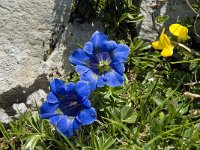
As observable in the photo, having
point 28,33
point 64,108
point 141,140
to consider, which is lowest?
point 141,140

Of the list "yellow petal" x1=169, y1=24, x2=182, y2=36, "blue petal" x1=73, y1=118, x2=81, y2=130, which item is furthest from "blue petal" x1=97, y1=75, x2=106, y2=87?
"yellow petal" x1=169, y1=24, x2=182, y2=36

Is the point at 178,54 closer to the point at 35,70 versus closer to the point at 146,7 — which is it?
the point at 146,7

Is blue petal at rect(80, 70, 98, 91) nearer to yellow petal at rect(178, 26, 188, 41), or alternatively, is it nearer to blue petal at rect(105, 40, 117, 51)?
blue petal at rect(105, 40, 117, 51)

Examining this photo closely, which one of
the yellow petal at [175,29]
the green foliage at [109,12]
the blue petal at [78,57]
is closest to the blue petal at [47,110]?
the blue petal at [78,57]

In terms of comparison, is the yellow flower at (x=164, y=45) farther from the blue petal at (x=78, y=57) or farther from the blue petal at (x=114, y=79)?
the blue petal at (x=78, y=57)

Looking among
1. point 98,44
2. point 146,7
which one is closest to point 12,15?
point 98,44

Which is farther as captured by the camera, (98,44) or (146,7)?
(146,7)
